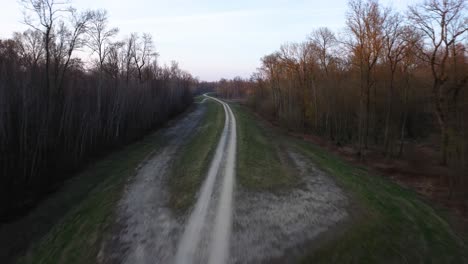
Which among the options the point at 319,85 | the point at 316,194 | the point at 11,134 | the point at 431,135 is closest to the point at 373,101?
the point at 319,85

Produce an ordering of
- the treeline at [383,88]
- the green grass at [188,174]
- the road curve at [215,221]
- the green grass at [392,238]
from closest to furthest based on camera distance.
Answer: the road curve at [215,221], the green grass at [392,238], the green grass at [188,174], the treeline at [383,88]

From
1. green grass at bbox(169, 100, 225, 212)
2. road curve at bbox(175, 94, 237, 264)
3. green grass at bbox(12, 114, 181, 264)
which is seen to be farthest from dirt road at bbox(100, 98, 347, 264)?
green grass at bbox(12, 114, 181, 264)

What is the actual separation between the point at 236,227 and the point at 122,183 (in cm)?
534

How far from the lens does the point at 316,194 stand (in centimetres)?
752

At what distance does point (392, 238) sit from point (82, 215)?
319 inches

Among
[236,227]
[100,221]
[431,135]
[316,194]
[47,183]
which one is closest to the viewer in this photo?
[236,227]

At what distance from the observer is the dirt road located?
4.49 m

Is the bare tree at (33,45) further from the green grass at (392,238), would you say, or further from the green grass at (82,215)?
the green grass at (392,238)

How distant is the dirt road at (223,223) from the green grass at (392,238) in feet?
1.65

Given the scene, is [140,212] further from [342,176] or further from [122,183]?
[342,176]

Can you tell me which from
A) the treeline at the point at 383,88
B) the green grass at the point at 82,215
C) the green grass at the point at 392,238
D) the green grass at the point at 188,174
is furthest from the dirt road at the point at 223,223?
the treeline at the point at 383,88

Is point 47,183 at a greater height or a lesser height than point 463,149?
lesser

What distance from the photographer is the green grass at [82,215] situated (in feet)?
16.3

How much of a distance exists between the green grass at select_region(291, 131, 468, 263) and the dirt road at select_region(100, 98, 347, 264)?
50cm
